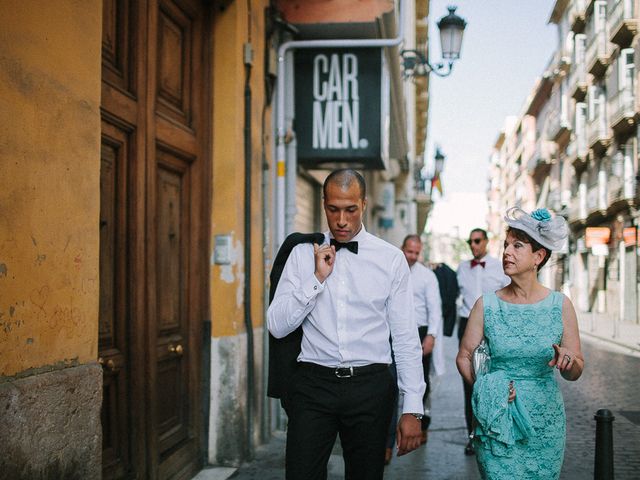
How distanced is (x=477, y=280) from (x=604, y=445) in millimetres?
3362

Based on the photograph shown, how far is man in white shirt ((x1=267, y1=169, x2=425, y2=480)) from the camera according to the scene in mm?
3455

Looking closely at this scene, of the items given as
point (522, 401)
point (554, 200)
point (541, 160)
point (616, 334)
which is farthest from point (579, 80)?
point (522, 401)

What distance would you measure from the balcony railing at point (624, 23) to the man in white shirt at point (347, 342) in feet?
96.7

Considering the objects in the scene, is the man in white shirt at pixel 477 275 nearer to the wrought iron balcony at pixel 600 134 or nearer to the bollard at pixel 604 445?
the bollard at pixel 604 445

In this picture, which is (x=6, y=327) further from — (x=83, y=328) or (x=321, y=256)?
(x=321, y=256)

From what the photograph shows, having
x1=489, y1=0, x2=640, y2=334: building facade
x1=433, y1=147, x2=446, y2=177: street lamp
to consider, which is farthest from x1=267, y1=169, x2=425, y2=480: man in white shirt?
x1=433, y1=147, x2=446, y2=177: street lamp

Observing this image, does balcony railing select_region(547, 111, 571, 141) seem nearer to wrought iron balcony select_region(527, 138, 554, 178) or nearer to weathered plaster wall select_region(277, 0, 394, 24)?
wrought iron balcony select_region(527, 138, 554, 178)

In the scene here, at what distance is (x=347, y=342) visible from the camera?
3.51 meters

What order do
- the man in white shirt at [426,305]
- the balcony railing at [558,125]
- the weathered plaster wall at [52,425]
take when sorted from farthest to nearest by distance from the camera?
the balcony railing at [558,125] → the man in white shirt at [426,305] → the weathered plaster wall at [52,425]

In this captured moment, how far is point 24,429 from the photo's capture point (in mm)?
3090

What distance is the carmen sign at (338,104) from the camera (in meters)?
8.77

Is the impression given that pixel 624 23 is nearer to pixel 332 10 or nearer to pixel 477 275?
pixel 332 10

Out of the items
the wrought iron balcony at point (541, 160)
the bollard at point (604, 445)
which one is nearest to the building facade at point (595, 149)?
the wrought iron balcony at point (541, 160)

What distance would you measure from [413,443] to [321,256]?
0.97 meters
